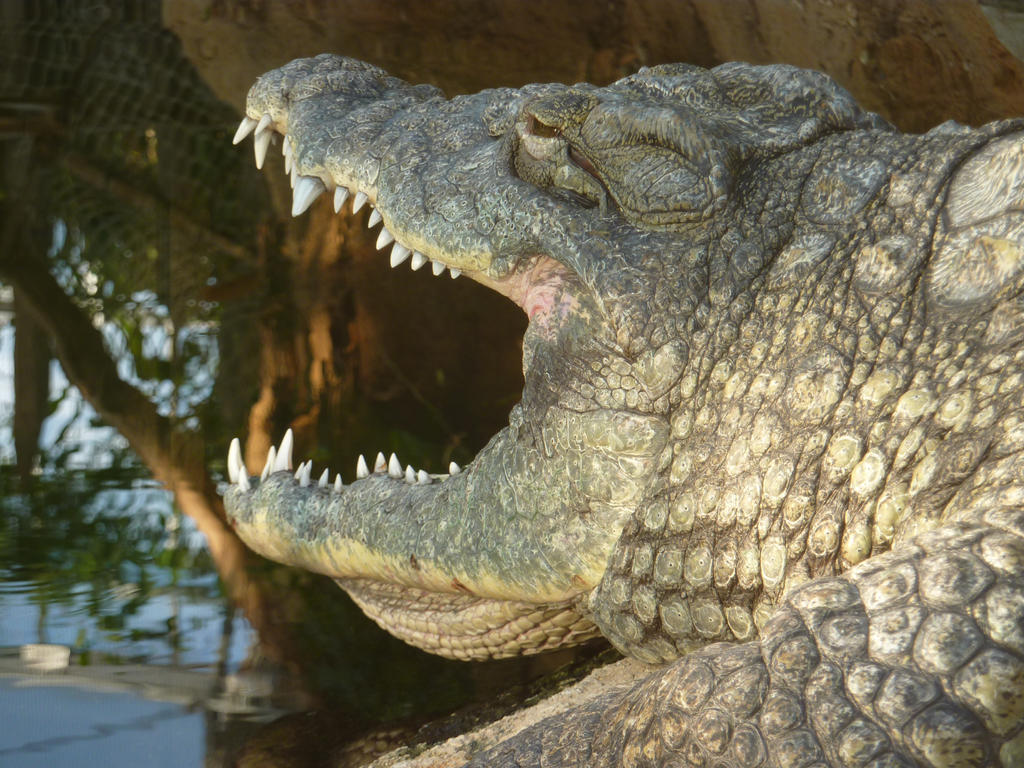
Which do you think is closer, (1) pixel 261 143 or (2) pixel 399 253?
(2) pixel 399 253

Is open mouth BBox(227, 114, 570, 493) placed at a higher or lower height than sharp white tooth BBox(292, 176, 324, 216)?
lower

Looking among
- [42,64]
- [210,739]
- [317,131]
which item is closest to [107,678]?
[210,739]

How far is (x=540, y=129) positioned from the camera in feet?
8.87

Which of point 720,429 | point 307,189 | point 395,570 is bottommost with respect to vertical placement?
point 395,570

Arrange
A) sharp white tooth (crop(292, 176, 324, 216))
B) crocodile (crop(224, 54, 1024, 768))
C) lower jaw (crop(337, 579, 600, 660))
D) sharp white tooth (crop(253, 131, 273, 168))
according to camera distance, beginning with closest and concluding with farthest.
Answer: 1. crocodile (crop(224, 54, 1024, 768))
2. lower jaw (crop(337, 579, 600, 660))
3. sharp white tooth (crop(292, 176, 324, 216))
4. sharp white tooth (crop(253, 131, 273, 168))

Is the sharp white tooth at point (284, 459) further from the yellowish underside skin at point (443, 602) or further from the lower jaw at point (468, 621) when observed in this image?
the lower jaw at point (468, 621)

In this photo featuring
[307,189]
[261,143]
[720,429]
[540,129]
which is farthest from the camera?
[261,143]

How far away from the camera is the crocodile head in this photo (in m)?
2.39

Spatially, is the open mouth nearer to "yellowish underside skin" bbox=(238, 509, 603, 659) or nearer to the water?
"yellowish underside skin" bbox=(238, 509, 603, 659)

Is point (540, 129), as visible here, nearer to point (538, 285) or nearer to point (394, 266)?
point (538, 285)

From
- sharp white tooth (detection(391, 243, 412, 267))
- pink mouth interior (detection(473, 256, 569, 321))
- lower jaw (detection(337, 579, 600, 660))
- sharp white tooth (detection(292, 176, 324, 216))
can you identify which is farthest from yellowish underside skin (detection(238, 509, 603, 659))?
sharp white tooth (detection(292, 176, 324, 216))

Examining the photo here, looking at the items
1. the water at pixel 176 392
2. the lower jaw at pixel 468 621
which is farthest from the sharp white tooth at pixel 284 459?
the water at pixel 176 392

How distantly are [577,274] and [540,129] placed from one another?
43 centimetres

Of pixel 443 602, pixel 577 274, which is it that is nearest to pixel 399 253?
pixel 577 274
